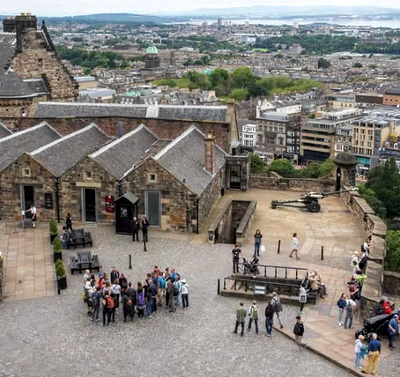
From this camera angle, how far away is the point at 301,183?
41844 mm

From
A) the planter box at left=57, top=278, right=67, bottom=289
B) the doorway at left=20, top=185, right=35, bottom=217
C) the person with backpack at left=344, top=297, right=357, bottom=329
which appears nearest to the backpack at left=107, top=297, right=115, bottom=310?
the planter box at left=57, top=278, right=67, bottom=289

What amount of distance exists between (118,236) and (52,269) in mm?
4951

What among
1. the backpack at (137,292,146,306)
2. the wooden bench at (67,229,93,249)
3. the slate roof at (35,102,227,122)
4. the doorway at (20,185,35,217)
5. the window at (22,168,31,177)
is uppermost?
the slate roof at (35,102,227,122)

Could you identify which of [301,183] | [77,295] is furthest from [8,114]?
[77,295]

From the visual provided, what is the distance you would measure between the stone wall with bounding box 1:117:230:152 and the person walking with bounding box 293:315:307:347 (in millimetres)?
20142

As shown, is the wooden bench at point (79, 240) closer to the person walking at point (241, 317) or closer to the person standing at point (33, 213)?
the person standing at point (33, 213)

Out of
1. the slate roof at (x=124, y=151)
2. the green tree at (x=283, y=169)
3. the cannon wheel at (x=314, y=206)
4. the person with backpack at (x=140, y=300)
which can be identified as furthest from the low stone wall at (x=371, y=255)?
the green tree at (x=283, y=169)

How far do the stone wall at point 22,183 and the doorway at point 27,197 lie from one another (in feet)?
0.51

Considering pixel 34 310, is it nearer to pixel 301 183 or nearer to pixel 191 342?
pixel 191 342

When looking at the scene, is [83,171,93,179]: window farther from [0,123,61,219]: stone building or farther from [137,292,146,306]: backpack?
[137,292,146,306]: backpack

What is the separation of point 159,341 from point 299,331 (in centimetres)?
447

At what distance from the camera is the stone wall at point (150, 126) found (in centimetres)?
4041

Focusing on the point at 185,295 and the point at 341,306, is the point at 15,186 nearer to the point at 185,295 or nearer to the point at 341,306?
the point at 185,295

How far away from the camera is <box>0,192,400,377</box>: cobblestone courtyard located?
20.4m
